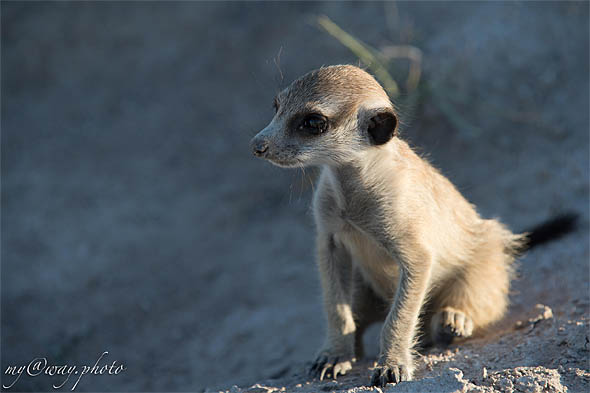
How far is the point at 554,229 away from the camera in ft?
13.3

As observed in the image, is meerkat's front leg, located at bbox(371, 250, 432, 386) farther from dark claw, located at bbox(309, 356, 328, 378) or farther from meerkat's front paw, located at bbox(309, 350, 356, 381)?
dark claw, located at bbox(309, 356, 328, 378)

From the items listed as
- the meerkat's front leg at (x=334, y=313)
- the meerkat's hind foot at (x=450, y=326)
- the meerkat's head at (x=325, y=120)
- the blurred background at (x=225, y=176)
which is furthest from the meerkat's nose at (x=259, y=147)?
the meerkat's hind foot at (x=450, y=326)

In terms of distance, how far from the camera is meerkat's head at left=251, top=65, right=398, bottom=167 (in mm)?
2648

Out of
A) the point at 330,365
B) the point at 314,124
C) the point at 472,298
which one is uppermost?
the point at 314,124

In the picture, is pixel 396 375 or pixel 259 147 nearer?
pixel 259 147

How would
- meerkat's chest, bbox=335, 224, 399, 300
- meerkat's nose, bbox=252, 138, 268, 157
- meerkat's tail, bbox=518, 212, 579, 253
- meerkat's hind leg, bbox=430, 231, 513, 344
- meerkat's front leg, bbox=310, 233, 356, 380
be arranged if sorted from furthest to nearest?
1. meerkat's tail, bbox=518, 212, 579, 253
2. meerkat's hind leg, bbox=430, 231, 513, 344
3. meerkat's front leg, bbox=310, 233, 356, 380
4. meerkat's chest, bbox=335, 224, 399, 300
5. meerkat's nose, bbox=252, 138, 268, 157

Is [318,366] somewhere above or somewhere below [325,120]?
below

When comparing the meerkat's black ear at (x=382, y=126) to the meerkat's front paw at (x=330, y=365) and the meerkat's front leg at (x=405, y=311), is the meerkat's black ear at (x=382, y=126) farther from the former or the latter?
the meerkat's front paw at (x=330, y=365)

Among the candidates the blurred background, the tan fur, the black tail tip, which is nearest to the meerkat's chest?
the tan fur

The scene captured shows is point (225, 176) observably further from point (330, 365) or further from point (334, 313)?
point (330, 365)

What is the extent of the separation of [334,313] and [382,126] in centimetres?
104

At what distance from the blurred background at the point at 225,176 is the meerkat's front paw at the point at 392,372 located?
96 centimetres

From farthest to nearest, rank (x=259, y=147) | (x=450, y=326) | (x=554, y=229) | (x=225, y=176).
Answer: (x=225, y=176)
(x=554, y=229)
(x=450, y=326)
(x=259, y=147)

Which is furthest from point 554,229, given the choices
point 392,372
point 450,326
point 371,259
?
point 392,372
